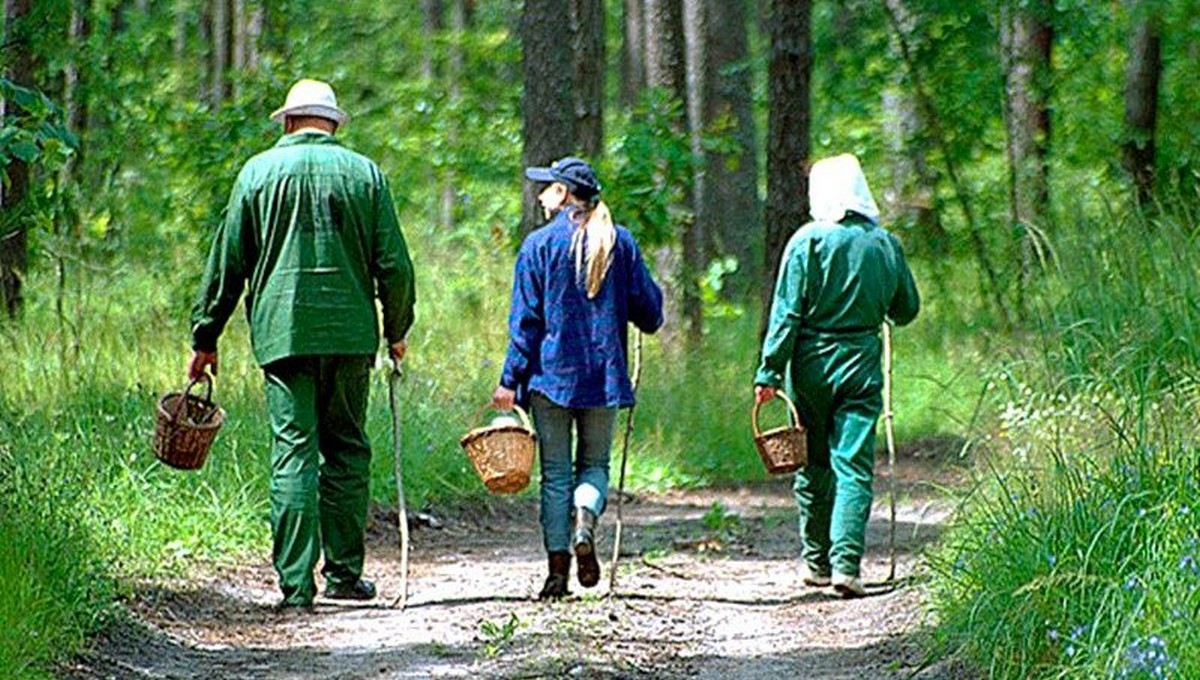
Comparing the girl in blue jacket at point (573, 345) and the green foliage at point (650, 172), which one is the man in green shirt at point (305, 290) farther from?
the green foliage at point (650, 172)

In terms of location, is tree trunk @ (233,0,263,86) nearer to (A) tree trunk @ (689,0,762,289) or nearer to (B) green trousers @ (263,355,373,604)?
(A) tree trunk @ (689,0,762,289)

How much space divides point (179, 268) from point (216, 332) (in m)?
8.02

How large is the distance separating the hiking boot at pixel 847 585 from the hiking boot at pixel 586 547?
1131mm

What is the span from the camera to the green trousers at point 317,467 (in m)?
9.34

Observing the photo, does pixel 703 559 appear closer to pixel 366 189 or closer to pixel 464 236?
pixel 366 189

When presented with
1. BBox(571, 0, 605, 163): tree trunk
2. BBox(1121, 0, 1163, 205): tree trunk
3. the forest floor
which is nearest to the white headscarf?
the forest floor

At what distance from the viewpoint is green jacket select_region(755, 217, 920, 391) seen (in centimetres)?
997

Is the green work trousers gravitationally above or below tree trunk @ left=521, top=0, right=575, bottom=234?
below

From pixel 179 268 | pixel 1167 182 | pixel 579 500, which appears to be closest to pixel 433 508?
pixel 579 500

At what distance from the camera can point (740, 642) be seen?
880cm

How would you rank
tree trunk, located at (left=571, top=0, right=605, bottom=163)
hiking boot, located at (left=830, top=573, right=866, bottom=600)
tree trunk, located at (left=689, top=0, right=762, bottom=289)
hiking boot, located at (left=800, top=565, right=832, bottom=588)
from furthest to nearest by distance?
tree trunk, located at (left=689, top=0, right=762, bottom=289)
tree trunk, located at (left=571, top=0, right=605, bottom=163)
hiking boot, located at (left=800, top=565, right=832, bottom=588)
hiking boot, located at (left=830, top=573, right=866, bottom=600)

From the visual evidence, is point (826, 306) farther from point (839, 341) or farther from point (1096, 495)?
point (1096, 495)

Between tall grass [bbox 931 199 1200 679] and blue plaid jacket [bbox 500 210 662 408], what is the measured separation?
1.71 meters

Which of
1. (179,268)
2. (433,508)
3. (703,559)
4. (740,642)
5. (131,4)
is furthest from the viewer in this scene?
(131,4)
